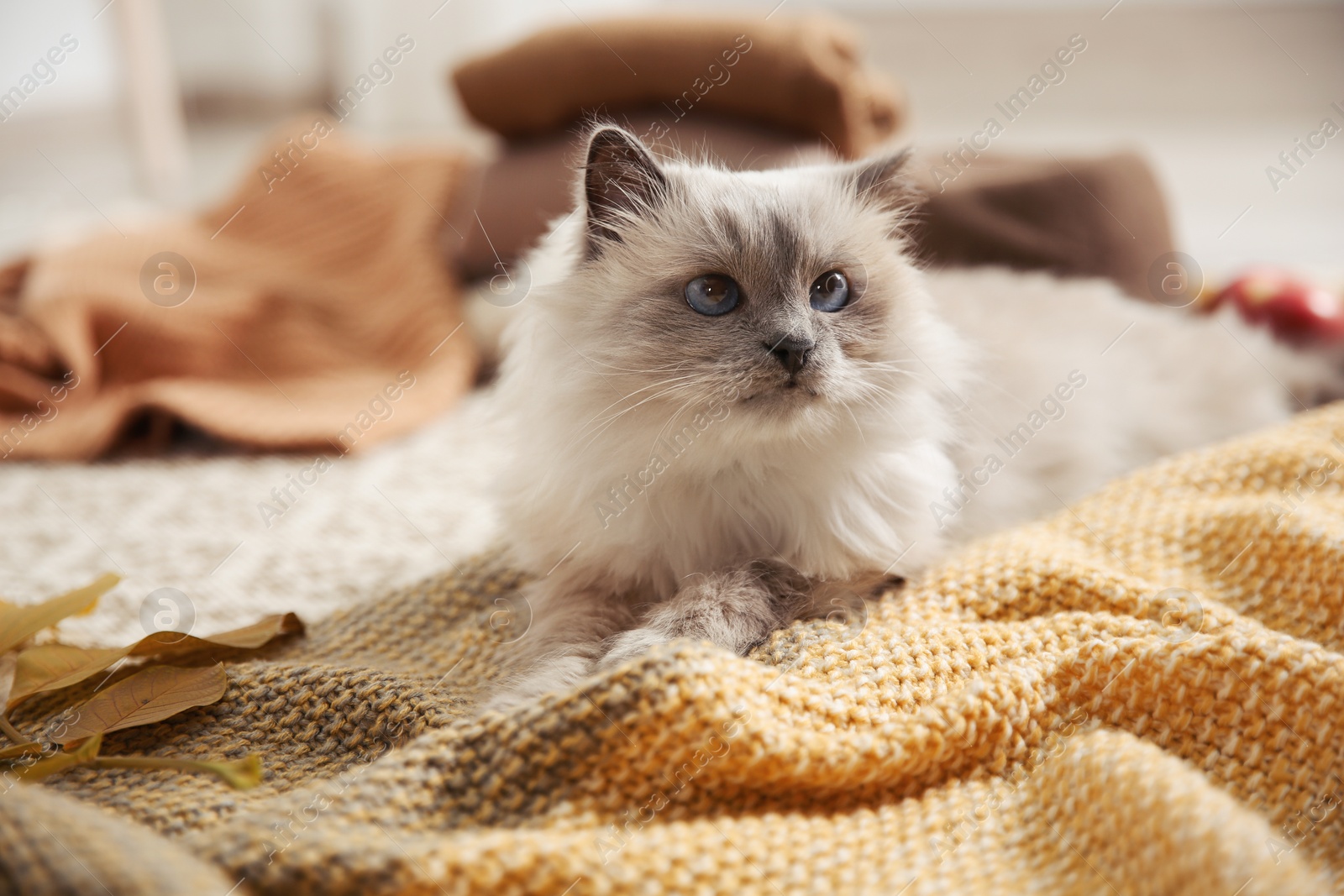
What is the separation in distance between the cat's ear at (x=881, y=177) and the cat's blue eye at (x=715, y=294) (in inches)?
10.8

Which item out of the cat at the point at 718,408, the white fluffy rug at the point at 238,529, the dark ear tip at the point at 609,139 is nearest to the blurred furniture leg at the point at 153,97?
the white fluffy rug at the point at 238,529

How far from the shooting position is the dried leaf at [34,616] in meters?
1.07

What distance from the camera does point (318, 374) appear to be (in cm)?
256

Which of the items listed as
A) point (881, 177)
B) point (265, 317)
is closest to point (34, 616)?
point (881, 177)

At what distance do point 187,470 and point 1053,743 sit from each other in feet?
6.47

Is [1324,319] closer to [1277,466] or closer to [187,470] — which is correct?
[1277,466]

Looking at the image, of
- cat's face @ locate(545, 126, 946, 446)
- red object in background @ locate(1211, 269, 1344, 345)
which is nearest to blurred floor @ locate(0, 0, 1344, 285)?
red object in background @ locate(1211, 269, 1344, 345)

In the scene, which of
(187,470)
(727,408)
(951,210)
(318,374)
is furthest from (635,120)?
(727,408)

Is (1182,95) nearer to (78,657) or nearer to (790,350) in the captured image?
(790,350)

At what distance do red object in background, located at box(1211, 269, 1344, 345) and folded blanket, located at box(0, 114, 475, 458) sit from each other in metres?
2.08

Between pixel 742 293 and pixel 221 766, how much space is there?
0.80 metres

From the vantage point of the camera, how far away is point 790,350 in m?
1.09

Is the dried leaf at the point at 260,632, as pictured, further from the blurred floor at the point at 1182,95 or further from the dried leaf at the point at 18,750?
the blurred floor at the point at 1182,95

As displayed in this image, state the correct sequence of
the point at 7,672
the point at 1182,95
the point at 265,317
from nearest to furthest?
the point at 7,672 < the point at 265,317 < the point at 1182,95
